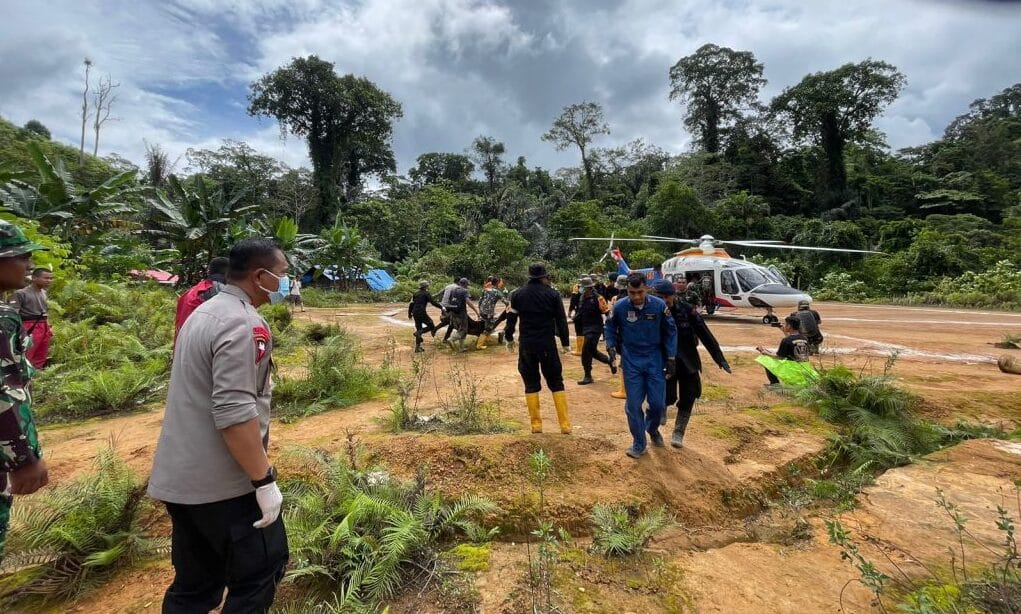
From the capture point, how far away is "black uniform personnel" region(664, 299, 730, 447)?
459cm

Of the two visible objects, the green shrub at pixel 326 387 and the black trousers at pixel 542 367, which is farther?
the green shrub at pixel 326 387

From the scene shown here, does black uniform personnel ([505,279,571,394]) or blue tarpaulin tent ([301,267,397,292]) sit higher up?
blue tarpaulin tent ([301,267,397,292])

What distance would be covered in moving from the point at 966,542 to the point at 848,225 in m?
32.2

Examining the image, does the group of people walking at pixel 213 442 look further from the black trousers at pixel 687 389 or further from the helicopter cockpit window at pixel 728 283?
the helicopter cockpit window at pixel 728 283

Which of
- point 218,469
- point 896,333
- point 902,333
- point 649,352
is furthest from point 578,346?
point 902,333

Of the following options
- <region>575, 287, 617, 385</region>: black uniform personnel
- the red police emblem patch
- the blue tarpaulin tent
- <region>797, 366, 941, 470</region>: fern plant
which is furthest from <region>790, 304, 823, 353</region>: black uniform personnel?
the blue tarpaulin tent

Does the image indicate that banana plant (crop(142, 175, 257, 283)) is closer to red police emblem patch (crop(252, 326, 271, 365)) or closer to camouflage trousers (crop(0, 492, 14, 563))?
camouflage trousers (crop(0, 492, 14, 563))

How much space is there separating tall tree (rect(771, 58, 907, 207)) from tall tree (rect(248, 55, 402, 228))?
35.3 meters

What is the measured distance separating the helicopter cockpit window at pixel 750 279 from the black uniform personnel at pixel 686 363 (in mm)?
10364

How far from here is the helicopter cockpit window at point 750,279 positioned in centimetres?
1407

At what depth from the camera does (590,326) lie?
753 centimetres

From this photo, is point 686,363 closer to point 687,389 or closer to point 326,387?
point 687,389

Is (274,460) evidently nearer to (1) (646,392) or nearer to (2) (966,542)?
(1) (646,392)

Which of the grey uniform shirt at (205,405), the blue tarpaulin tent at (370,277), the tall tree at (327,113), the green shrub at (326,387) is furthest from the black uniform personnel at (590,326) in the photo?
the tall tree at (327,113)
